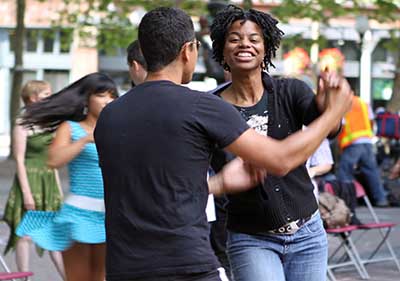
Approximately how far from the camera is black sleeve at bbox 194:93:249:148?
3.71m

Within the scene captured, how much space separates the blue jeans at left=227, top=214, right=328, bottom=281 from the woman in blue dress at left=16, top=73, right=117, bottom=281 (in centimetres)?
178

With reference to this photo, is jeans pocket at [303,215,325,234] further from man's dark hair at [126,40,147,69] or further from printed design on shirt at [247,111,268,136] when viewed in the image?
man's dark hair at [126,40,147,69]

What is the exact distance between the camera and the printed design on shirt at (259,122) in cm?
482

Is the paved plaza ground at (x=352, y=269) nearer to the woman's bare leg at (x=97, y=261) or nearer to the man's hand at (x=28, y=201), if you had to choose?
the man's hand at (x=28, y=201)

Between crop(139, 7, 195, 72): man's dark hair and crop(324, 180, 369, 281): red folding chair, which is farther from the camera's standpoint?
crop(324, 180, 369, 281): red folding chair

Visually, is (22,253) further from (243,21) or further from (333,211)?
(243,21)

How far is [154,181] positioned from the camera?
12.2 ft

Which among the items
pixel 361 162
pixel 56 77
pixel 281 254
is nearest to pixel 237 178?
pixel 281 254

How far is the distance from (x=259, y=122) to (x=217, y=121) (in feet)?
3.76

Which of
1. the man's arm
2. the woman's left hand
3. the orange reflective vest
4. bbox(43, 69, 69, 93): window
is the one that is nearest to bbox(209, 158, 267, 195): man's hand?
the woman's left hand

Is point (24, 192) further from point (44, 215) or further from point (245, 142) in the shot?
point (245, 142)

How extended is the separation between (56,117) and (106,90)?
399mm

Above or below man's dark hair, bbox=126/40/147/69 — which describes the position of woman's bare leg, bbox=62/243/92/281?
below

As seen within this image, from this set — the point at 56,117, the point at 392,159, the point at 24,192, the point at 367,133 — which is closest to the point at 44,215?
the point at 56,117
